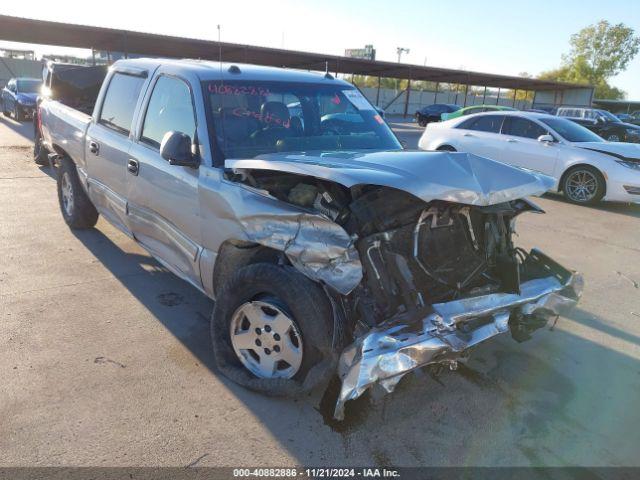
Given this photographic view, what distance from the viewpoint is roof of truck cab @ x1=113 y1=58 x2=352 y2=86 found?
3.75 m

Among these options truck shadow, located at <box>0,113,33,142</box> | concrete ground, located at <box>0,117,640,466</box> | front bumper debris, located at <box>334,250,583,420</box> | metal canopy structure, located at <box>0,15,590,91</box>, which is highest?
metal canopy structure, located at <box>0,15,590,91</box>

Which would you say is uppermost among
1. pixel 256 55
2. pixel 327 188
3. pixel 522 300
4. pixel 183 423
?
pixel 256 55

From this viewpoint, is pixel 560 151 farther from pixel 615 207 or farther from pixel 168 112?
pixel 168 112

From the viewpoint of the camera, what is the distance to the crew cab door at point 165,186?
3492 mm

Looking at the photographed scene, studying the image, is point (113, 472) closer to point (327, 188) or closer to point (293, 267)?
point (293, 267)

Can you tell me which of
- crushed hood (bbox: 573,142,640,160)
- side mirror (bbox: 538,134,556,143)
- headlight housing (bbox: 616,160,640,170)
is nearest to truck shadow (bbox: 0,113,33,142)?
side mirror (bbox: 538,134,556,143)

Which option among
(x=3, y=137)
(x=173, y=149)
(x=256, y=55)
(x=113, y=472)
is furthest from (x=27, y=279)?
(x=256, y=55)

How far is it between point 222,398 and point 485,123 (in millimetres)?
9690

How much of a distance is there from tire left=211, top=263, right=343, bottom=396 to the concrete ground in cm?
16

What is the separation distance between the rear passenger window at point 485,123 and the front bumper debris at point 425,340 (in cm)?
857

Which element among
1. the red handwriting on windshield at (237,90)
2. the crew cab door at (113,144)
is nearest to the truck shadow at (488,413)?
the crew cab door at (113,144)

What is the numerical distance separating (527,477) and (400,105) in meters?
51.0

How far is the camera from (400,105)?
5059 centimetres

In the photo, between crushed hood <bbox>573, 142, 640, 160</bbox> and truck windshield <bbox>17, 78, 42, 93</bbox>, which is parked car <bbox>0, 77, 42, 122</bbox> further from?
crushed hood <bbox>573, 142, 640, 160</bbox>
